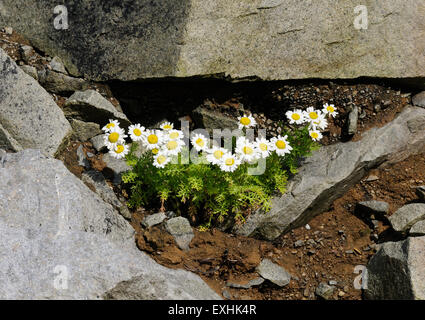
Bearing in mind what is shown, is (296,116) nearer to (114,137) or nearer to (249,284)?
(249,284)

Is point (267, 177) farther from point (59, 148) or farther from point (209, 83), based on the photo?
point (59, 148)

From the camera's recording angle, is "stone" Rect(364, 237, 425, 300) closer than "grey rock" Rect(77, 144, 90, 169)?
Yes

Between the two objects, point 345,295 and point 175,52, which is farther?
point 175,52

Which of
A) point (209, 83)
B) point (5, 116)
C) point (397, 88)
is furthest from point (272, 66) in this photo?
point (5, 116)

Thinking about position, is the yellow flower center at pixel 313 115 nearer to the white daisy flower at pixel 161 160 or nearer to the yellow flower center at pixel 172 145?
the yellow flower center at pixel 172 145

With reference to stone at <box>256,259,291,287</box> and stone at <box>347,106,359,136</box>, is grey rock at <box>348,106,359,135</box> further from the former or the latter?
stone at <box>256,259,291,287</box>

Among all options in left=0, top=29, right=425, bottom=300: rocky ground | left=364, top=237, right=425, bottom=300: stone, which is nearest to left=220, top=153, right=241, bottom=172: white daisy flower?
left=0, top=29, right=425, bottom=300: rocky ground

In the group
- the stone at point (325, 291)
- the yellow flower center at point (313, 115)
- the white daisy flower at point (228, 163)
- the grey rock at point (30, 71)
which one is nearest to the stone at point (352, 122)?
the yellow flower center at point (313, 115)
